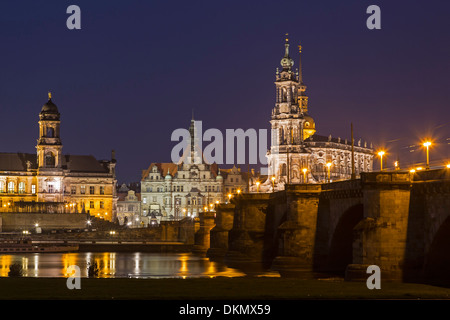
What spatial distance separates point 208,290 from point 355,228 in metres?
11.8

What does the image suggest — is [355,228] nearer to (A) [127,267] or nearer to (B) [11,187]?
(A) [127,267]

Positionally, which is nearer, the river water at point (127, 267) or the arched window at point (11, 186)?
the river water at point (127, 267)

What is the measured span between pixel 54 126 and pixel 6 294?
478 feet

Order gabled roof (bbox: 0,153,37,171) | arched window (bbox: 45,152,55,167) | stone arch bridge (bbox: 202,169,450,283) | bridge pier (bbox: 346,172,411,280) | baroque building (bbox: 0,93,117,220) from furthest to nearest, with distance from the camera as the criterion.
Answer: gabled roof (bbox: 0,153,37,171) < arched window (bbox: 45,152,55,167) < baroque building (bbox: 0,93,117,220) < bridge pier (bbox: 346,172,411,280) < stone arch bridge (bbox: 202,169,450,283)

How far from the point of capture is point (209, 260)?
317ft

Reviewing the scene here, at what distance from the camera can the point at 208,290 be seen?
42.2 m

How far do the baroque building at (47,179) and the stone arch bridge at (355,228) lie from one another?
100m

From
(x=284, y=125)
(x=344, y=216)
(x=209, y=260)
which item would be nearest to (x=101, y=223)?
(x=284, y=125)

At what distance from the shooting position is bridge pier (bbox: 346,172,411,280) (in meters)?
48.9

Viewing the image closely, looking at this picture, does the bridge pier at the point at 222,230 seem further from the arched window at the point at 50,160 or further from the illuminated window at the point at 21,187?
the illuminated window at the point at 21,187

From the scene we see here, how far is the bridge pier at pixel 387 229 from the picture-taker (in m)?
48.9

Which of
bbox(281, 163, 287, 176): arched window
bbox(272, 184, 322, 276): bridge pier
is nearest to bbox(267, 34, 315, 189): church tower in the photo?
bbox(281, 163, 287, 176): arched window

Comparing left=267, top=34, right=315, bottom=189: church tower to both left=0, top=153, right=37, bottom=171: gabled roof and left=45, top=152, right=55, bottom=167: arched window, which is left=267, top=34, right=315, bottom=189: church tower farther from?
left=0, top=153, right=37, bottom=171: gabled roof

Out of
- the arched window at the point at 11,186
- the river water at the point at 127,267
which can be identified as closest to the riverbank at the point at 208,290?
the river water at the point at 127,267
